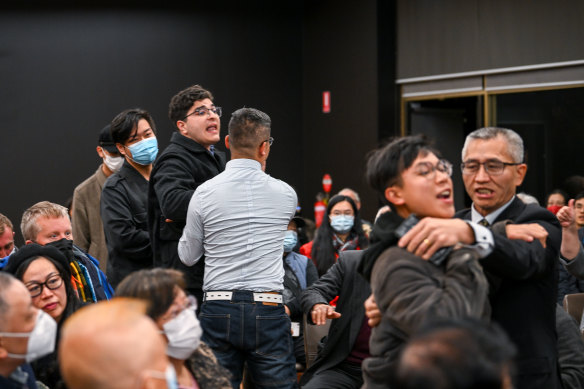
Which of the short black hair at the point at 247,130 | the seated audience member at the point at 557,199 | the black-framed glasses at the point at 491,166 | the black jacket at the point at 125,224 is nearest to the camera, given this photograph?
the black-framed glasses at the point at 491,166

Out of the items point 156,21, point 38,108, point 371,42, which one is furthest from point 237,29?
point 38,108

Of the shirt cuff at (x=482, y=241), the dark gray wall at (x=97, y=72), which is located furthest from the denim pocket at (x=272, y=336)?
the dark gray wall at (x=97, y=72)

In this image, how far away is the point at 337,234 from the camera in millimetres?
6195

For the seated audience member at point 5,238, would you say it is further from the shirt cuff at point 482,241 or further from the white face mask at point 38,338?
the shirt cuff at point 482,241

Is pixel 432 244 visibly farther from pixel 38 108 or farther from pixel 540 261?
pixel 38 108

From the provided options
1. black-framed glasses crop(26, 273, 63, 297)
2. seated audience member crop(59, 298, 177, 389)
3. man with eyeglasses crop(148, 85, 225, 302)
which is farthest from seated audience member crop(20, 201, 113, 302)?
seated audience member crop(59, 298, 177, 389)

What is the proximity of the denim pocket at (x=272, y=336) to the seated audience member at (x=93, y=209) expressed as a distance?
1866 millimetres

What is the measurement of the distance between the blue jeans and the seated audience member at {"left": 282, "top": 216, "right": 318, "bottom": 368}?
1.59 m

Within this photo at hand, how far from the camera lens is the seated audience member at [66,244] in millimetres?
3539

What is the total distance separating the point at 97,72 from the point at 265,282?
247 inches

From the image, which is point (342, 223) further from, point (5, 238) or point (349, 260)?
point (5, 238)

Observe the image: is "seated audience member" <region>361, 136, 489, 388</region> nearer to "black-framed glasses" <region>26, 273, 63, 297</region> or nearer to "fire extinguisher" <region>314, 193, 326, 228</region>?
"black-framed glasses" <region>26, 273, 63, 297</region>

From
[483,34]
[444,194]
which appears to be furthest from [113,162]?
[483,34]

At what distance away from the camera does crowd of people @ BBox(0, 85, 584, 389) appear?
1684 millimetres
